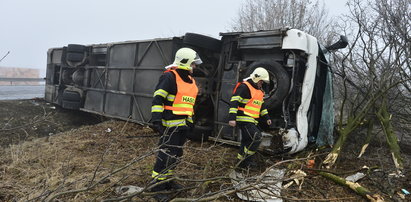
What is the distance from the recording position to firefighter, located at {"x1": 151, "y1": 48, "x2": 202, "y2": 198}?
3086 millimetres

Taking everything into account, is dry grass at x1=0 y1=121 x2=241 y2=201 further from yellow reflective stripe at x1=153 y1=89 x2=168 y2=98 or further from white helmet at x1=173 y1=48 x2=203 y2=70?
white helmet at x1=173 y1=48 x2=203 y2=70

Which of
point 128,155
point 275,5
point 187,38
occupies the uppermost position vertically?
point 275,5

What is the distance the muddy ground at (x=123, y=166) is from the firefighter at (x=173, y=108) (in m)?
0.24

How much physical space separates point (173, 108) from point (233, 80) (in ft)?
5.92

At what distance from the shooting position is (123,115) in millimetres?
6398

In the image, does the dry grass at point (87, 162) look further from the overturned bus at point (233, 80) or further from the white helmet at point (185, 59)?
the white helmet at point (185, 59)

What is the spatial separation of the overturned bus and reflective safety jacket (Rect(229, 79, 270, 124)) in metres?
0.38

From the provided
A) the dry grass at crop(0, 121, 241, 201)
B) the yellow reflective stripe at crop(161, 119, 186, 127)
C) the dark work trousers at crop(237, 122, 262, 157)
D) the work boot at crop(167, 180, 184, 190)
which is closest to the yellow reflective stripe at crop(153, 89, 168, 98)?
the yellow reflective stripe at crop(161, 119, 186, 127)

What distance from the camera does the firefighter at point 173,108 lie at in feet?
10.1

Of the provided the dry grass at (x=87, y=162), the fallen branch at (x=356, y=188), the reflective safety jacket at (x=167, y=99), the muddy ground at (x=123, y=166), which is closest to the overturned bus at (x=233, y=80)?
the muddy ground at (x=123, y=166)

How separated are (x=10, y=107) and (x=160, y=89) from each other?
6526 millimetres

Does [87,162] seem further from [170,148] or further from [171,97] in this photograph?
[171,97]

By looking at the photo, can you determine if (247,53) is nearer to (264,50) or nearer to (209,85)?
(264,50)

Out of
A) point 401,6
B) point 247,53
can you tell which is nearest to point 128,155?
point 247,53
